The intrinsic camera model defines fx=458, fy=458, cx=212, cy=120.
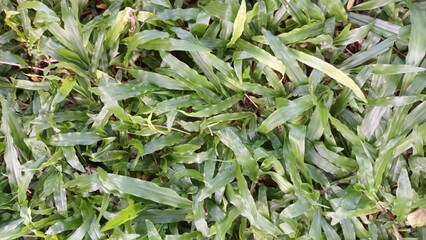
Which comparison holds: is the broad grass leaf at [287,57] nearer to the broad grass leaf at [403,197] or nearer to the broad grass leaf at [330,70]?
the broad grass leaf at [330,70]

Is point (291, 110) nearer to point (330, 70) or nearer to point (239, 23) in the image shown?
point (330, 70)

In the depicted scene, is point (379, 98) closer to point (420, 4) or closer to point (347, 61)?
Result: point (347, 61)

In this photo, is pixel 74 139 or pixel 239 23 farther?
pixel 74 139

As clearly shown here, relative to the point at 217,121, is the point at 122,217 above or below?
below

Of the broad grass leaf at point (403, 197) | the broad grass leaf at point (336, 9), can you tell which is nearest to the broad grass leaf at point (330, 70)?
the broad grass leaf at point (336, 9)

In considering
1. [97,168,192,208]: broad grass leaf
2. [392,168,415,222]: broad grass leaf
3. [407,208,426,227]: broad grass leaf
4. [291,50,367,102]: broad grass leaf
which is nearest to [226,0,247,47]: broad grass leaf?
[291,50,367,102]: broad grass leaf

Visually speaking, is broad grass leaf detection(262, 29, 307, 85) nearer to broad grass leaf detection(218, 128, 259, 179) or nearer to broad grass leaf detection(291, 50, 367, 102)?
broad grass leaf detection(291, 50, 367, 102)

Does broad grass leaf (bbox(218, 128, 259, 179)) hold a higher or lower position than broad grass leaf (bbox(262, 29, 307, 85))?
lower

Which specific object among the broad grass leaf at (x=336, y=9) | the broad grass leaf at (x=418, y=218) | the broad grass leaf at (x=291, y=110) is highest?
the broad grass leaf at (x=336, y=9)

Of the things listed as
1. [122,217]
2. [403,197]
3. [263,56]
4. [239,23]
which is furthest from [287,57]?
[122,217]
